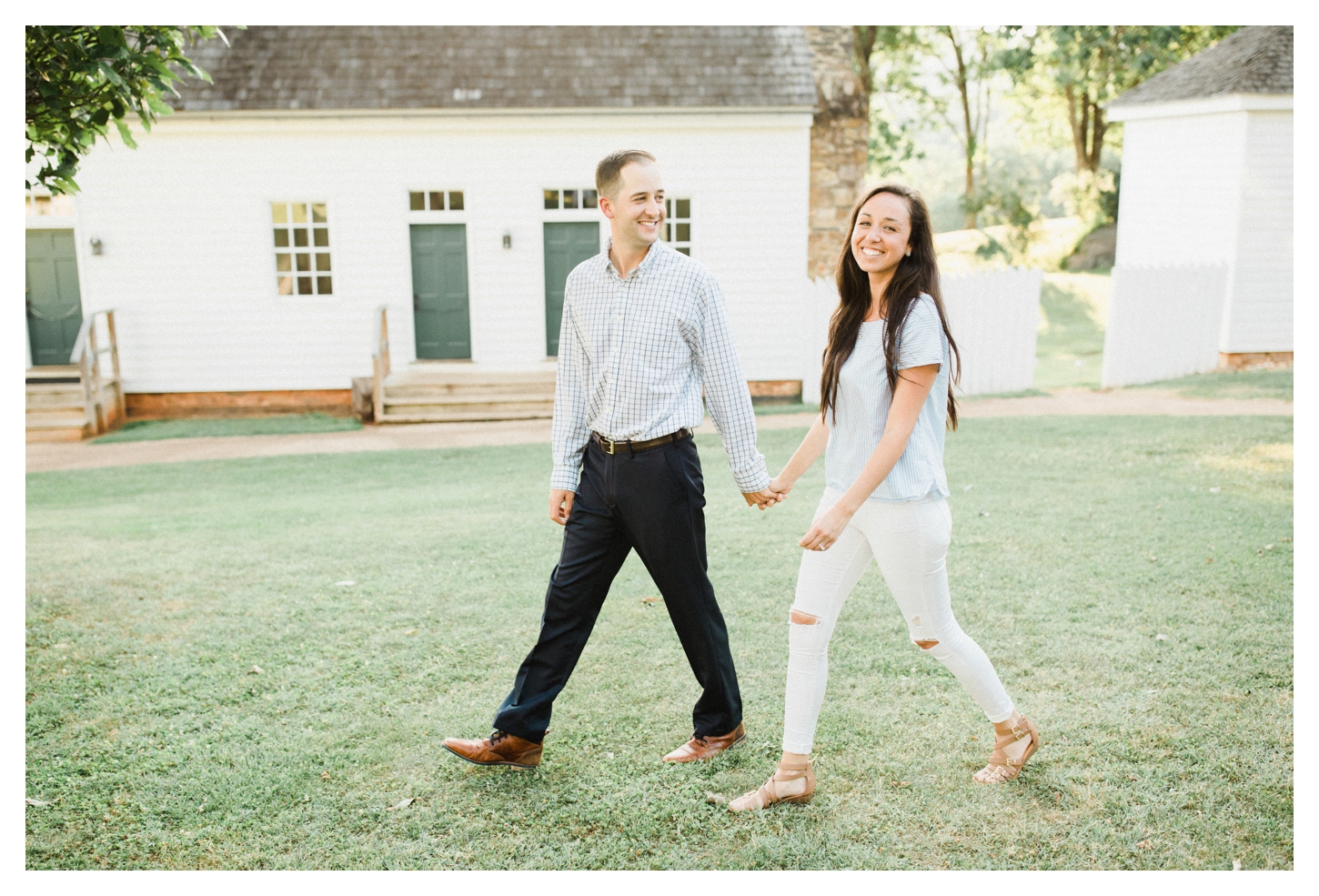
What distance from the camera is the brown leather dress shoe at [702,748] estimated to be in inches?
144

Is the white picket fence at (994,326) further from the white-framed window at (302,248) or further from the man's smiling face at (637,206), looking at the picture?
the man's smiling face at (637,206)

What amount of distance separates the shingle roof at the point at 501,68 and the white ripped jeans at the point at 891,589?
444 inches

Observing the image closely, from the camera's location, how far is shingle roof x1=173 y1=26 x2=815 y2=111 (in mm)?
13422

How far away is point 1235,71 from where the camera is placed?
1473 centimetres

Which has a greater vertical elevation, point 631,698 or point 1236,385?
point 1236,385

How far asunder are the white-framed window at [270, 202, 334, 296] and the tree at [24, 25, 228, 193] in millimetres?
9358

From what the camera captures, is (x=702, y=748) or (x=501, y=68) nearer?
(x=702, y=748)

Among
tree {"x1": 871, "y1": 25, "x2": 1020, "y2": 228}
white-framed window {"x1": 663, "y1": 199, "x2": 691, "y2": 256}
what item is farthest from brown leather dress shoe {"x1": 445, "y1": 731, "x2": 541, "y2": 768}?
tree {"x1": 871, "y1": 25, "x2": 1020, "y2": 228}

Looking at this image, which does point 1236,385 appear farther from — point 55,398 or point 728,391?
point 55,398

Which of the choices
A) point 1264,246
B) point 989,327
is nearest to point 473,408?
point 989,327

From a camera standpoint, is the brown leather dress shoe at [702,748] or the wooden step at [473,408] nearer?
the brown leather dress shoe at [702,748]

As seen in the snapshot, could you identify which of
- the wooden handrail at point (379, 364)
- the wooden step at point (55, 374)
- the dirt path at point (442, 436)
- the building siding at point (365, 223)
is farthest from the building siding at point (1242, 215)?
the wooden step at point (55, 374)

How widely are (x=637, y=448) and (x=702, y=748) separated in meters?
1.14

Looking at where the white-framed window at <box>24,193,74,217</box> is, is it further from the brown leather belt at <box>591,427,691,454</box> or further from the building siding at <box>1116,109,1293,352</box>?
the building siding at <box>1116,109,1293,352</box>
